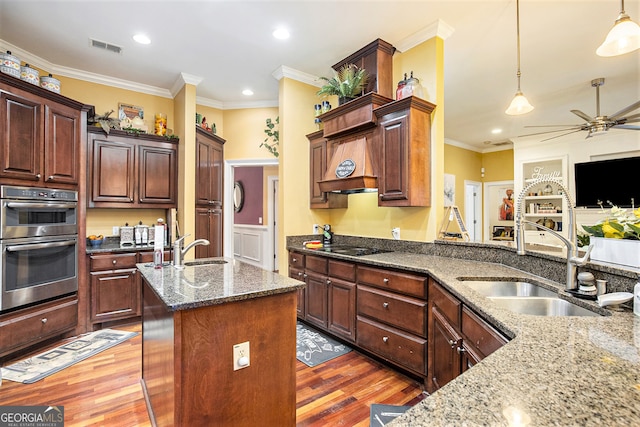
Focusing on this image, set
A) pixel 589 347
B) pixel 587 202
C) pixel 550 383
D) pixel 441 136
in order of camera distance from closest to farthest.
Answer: pixel 550 383 < pixel 589 347 < pixel 441 136 < pixel 587 202

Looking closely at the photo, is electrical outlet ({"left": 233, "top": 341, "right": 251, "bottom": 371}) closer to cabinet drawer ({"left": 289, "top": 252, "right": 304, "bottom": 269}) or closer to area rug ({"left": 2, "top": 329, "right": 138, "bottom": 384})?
cabinet drawer ({"left": 289, "top": 252, "right": 304, "bottom": 269})

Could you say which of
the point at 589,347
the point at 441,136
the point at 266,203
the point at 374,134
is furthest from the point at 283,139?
the point at 589,347

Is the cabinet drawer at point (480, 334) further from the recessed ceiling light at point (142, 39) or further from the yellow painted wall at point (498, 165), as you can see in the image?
the yellow painted wall at point (498, 165)

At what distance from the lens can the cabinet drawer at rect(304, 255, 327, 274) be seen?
3.15 metres

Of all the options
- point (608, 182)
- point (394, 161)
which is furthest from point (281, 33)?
point (608, 182)

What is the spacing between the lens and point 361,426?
6.15ft

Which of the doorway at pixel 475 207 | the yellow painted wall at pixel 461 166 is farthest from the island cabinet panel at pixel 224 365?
the doorway at pixel 475 207

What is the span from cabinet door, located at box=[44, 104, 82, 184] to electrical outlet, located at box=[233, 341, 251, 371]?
2.79 meters

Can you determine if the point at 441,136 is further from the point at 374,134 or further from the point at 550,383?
the point at 550,383

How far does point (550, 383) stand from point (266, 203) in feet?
19.5

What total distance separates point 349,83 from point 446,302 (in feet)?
7.82

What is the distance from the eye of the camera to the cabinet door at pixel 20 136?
2.61 metres

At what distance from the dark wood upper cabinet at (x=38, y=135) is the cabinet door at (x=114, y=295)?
3.45 feet

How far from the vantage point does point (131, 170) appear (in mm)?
3844
